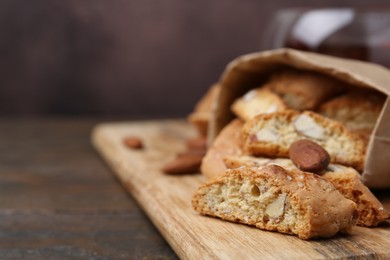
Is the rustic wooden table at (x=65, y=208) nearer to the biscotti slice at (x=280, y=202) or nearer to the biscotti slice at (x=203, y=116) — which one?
the biscotti slice at (x=280, y=202)

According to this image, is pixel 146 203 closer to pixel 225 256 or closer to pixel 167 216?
pixel 167 216

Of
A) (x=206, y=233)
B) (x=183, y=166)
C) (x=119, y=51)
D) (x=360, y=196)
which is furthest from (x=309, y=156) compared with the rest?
(x=119, y=51)

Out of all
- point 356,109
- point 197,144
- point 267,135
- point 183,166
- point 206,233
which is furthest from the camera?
point 197,144

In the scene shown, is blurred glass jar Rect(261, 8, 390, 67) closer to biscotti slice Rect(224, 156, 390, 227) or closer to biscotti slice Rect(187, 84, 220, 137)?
biscotti slice Rect(187, 84, 220, 137)

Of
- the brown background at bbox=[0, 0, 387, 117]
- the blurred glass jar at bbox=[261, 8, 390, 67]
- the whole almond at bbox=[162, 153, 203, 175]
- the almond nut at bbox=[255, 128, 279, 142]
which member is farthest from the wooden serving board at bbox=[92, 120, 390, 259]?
the brown background at bbox=[0, 0, 387, 117]

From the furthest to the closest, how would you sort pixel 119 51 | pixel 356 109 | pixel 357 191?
pixel 119 51 < pixel 356 109 < pixel 357 191

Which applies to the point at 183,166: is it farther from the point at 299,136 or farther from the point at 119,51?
the point at 119,51

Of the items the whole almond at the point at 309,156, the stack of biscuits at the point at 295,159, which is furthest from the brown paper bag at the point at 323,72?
the whole almond at the point at 309,156
